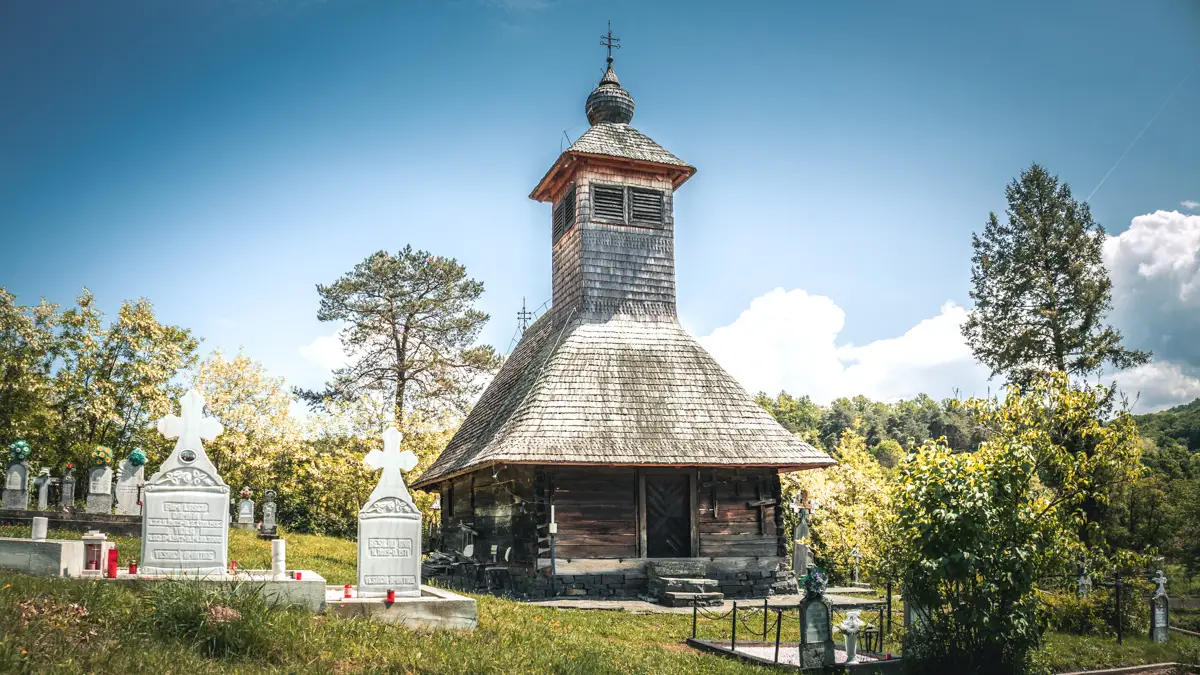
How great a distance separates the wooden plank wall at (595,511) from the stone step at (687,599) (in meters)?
1.80

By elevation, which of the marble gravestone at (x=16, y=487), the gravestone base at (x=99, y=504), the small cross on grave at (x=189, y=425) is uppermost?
the small cross on grave at (x=189, y=425)

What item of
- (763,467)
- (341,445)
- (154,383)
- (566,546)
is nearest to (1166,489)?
(763,467)

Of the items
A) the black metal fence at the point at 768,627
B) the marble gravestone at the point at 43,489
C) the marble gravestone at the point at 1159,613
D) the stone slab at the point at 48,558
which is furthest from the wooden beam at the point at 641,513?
the marble gravestone at the point at 43,489

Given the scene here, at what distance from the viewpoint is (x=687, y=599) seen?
698 inches

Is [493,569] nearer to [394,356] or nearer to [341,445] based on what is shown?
[341,445]

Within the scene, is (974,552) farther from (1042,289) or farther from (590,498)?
(1042,289)

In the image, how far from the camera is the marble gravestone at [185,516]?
1031cm

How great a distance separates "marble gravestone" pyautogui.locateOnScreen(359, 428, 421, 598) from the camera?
10.8 metres

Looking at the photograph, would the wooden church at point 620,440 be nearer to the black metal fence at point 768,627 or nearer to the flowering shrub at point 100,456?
the black metal fence at point 768,627

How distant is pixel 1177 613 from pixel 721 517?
45.8 ft

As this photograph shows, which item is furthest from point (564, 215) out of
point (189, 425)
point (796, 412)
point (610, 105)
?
point (796, 412)

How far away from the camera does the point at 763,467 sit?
20094 mm

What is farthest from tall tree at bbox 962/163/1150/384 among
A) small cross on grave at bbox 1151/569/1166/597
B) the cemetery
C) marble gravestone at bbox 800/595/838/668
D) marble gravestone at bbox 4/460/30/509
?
marble gravestone at bbox 4/460/30/509

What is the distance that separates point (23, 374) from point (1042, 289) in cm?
3301
